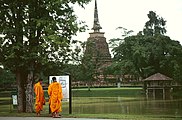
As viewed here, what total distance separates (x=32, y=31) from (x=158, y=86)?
116 feet

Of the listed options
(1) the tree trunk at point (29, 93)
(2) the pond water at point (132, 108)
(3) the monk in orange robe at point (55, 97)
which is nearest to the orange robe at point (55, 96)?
(3) the monk in orange robe at point (55, 97)

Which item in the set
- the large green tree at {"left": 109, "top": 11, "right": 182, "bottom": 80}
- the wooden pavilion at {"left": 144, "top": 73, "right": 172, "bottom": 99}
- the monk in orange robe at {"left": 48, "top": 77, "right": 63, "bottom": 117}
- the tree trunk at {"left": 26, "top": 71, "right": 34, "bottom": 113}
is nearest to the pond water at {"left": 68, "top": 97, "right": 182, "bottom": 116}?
the tree trunk at {"left": 26, "top": 71, "right": 34, "bottom": 113}

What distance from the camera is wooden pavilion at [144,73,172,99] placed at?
50.1 meters

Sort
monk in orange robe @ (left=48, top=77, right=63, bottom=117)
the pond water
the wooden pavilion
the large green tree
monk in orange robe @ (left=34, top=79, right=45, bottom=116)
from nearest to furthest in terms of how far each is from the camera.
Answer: monk in orange robe @ (left=48, top=77, right=63, bottom=117)
monk in orange robe @ (left=34, top=79, right=45, bottom=116)
the pond water
the wooden pavilion
the large green tree

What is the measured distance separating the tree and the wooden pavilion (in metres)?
32.4

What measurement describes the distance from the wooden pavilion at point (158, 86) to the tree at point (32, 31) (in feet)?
106

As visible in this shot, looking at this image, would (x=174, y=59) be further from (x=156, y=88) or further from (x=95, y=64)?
(x=95, y=64)

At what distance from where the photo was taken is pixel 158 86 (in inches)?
2021

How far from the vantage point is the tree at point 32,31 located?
17.8m

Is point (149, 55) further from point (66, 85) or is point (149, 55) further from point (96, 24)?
point (66, 85)

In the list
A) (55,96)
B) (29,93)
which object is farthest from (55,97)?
(29,93)

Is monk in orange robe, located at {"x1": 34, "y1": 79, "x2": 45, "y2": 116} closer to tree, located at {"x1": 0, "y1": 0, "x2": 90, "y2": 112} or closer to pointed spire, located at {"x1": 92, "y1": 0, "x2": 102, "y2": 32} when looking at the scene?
tree, located at {"x1": 0, "y1": 0, "x2": 90, "y2": 112}

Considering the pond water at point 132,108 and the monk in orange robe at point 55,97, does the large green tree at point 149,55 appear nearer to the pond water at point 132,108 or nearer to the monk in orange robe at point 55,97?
the pond water at point 132,108

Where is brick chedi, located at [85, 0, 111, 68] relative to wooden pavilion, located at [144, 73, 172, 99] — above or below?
above
